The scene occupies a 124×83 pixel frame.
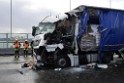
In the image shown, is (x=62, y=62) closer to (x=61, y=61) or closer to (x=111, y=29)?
(x=61, y=61)

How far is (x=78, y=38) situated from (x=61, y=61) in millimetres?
1355

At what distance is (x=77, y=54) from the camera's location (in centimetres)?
1430

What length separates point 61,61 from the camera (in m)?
14.0

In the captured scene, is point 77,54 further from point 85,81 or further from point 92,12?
point 85,81

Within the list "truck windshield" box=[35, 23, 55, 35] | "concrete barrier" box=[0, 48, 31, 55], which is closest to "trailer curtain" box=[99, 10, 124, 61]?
"truck windshield" box=[35, 23, 55, 35]

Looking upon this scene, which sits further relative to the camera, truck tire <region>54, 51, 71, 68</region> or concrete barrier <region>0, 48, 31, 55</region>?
concrete barrier <region>0, 48, 31, 55</region>

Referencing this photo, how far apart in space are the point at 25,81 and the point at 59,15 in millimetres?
5516

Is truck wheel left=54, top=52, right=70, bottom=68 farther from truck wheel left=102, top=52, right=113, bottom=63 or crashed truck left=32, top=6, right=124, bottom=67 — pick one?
truck wheel left=102, top=52, right=113, bottom=63

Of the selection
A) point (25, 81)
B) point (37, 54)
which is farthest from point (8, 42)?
point (25, 81)

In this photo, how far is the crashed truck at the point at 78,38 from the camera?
46.1 feet

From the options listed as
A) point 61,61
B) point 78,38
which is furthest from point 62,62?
point 78,38

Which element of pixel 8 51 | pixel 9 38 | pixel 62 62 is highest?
pixel 9 38

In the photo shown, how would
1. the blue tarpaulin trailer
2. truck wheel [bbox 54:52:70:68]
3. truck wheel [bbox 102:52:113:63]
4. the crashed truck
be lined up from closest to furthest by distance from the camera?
truck wheel [bbox 54:52:70:68], the crashed truck, the blue tarpaulin trailer, truck wheel [bbox 102:52:113:63]

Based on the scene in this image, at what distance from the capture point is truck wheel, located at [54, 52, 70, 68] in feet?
45.6
